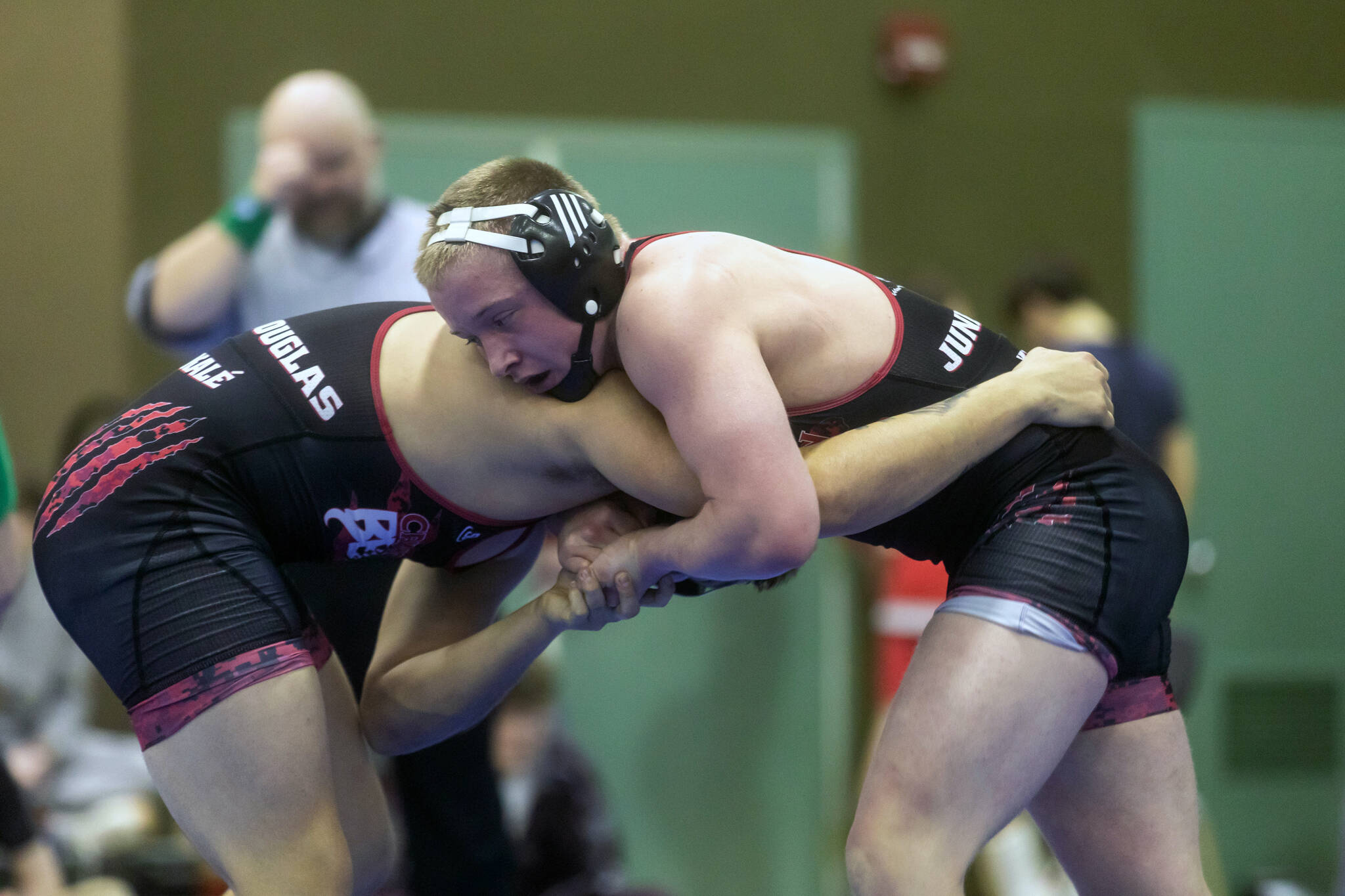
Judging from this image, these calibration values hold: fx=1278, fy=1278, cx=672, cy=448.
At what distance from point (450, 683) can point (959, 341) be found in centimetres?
106

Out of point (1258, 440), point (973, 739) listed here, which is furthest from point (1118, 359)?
point (973, 739)

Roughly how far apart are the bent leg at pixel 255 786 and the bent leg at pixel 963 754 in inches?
32.7

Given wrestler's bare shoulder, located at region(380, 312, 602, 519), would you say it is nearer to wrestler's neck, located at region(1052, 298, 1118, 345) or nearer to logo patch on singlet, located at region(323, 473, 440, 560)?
logo patch on singlet, located at region(323, 473, 440, 560)

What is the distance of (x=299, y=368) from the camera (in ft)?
6.88

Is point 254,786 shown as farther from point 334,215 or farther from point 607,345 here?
point 334,215

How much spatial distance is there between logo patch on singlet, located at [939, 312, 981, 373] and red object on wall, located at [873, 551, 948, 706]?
2.27 meters

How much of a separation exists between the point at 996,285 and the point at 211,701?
445cm

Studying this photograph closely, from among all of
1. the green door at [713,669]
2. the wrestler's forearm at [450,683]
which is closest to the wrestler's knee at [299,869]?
the wrestler's forearm at [450,683]

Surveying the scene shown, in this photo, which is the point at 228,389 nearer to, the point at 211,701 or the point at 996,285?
the point at 211,701

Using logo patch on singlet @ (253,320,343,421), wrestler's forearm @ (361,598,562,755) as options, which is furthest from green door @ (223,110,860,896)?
logo patch on singlet @ (253,320,343,421)

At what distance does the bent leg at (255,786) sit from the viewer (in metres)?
1.90

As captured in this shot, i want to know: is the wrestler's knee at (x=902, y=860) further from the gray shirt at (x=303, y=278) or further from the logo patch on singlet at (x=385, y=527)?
the gray shirt at (x=303, y=278)

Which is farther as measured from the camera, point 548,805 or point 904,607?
point 904,607

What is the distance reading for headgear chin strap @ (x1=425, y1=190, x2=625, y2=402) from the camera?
1915mm
